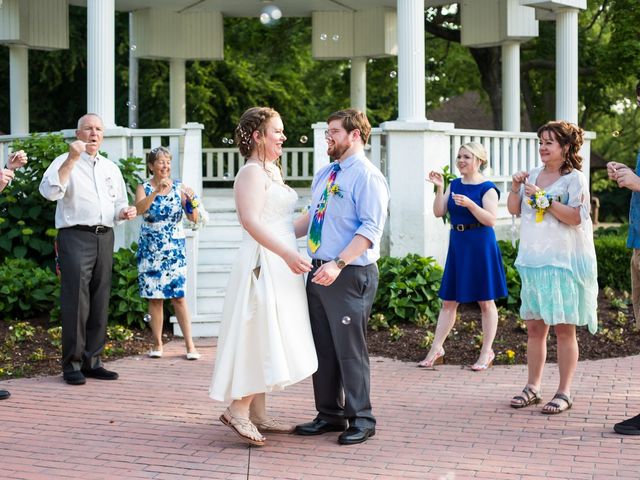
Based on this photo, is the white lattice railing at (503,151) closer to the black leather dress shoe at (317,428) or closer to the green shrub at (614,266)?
the green shrub at (614,266)

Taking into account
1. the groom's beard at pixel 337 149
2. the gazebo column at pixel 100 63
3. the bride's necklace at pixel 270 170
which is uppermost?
the gazebo column at pixel 100 63

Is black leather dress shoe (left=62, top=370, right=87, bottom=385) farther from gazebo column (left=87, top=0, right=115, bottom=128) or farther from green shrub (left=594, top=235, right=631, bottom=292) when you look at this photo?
green shrub (left=594, top=235, right=631, bottom=292)

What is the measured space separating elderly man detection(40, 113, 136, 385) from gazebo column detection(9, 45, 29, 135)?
24.5 feet

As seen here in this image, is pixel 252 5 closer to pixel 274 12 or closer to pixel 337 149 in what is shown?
pixel 274 12

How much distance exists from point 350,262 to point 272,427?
4.08ft

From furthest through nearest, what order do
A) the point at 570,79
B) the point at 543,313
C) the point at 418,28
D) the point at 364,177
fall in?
the point at 570,79, the point at 418,28, the point at 543,313, the point at 364,177

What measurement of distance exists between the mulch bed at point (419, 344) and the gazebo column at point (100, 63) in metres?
2.83

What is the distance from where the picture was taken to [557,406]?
22.8ft

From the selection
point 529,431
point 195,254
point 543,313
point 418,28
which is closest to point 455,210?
point 543,313

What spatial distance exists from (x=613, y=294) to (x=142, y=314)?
5.92 meters

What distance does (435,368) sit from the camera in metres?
8.83

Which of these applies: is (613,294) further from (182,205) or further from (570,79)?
(182,205)

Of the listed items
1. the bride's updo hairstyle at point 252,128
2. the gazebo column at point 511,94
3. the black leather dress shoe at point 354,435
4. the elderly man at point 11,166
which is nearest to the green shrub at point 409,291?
the black leather dress shoe at point 354,435

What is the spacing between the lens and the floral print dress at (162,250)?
9.23 m
